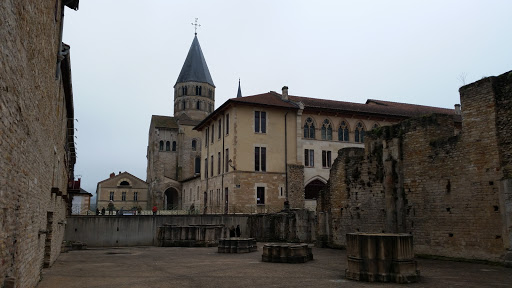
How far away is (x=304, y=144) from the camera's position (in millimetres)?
35344

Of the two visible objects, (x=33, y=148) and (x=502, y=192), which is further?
(x=502, y=192)

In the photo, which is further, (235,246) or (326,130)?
(326,130)

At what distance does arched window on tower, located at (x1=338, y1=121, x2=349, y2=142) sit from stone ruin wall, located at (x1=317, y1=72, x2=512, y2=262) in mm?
16537

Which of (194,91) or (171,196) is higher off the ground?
(194,91)

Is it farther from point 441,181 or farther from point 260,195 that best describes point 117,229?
point 441,181

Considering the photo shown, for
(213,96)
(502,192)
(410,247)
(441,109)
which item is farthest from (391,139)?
(213,96)

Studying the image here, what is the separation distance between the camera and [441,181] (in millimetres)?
15234

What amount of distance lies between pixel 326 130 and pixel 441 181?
21.4 m

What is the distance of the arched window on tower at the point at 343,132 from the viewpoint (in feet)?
121

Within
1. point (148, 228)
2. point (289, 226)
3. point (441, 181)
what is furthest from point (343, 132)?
point (441, 181)

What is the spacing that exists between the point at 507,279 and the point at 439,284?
1.94 metres

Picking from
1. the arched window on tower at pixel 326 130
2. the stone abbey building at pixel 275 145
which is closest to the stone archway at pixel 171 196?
the stone abbey building at pixel 275 145

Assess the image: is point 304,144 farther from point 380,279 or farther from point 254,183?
point 380,279

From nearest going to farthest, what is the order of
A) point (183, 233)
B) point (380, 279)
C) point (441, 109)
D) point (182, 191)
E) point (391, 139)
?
point (380, 279)
point (391, 139)
point (183, 233)
point (441, 109)
point (182, 191)
